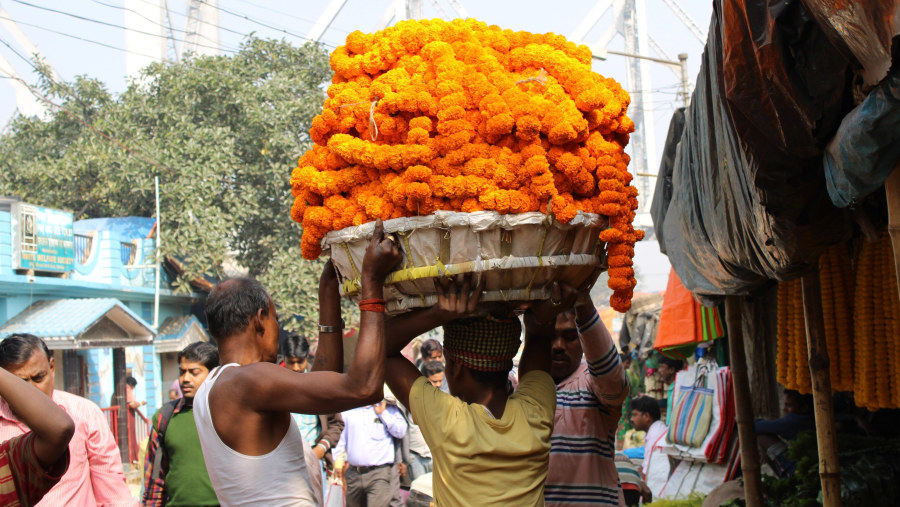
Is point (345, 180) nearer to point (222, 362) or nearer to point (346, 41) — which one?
point (346, 41)

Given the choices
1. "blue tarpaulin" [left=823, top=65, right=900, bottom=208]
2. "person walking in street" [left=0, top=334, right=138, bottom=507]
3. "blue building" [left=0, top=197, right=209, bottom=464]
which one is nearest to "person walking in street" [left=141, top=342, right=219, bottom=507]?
"person walking in street" [left=0, top=334, right=138, bottom=507]

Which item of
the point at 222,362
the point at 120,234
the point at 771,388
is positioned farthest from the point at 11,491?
the point at 120,234

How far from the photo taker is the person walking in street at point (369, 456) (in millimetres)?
7504

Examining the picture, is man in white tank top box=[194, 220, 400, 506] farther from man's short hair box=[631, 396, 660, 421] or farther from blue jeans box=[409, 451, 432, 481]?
man's short hair box=[631, 396, 660, 421]

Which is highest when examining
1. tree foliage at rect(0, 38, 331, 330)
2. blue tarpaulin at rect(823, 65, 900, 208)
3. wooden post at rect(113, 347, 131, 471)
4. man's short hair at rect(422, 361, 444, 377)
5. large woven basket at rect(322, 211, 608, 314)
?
tree foliage at rect(0, 38, 331, 330)

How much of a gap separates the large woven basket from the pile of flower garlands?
47mm

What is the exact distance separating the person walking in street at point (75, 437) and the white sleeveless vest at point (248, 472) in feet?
4.33

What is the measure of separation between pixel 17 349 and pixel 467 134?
2543 mm

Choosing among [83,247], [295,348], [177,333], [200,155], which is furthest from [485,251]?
[177,333]

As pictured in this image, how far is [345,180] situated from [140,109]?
21.0 metres

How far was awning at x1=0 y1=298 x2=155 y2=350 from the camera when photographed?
14.1 m

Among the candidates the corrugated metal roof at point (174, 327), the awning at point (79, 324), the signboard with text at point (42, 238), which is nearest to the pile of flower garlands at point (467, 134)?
the awning at point (79, 324)

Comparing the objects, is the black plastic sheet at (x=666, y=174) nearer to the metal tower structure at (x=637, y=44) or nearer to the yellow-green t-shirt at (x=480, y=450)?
the yellow-green t-shirt at (x=480, y=450)

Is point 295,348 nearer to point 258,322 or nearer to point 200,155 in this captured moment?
point 258,322
